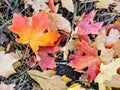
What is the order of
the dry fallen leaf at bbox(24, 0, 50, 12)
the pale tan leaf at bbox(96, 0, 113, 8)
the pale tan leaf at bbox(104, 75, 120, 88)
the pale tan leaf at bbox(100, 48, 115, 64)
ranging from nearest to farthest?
the pale tan leaf at bbox(104, 75, 120, 88)
the pale tan leaf at bbox(100, 48, 115, 64)
the dry fallen leaf at bbox(24, 0, 50, 12)
the pale tan leaf at bbox(96, 0, 113, 8)

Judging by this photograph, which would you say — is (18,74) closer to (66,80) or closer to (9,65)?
→ (9,65)

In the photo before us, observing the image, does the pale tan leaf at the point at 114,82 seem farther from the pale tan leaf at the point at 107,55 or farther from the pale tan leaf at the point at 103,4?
the pale tan leaf at the point at 103,4

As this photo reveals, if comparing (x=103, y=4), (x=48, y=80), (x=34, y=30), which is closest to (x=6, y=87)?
(x=48, y=80)

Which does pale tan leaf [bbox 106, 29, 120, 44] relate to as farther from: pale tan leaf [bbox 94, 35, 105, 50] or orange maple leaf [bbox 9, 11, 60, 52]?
orange maple leaf [bbox 9, 11, 60, 52]

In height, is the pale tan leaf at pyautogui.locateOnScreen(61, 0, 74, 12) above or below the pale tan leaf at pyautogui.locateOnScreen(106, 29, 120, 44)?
above

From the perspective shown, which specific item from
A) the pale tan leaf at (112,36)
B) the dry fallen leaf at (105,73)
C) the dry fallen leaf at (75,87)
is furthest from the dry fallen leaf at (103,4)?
the dry fallen leaf at (75,87)

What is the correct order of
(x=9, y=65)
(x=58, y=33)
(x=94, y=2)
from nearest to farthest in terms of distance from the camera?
(x=9, y=65)
(x=58, y=33)
(x=94, y=2)

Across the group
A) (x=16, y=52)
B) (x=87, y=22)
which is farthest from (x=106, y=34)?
(x=16, y=52)

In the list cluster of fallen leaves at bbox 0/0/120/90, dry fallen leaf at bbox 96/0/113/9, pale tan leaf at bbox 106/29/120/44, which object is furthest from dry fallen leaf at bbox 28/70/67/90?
dry fallen leaf at bbox 96/0/113/9
